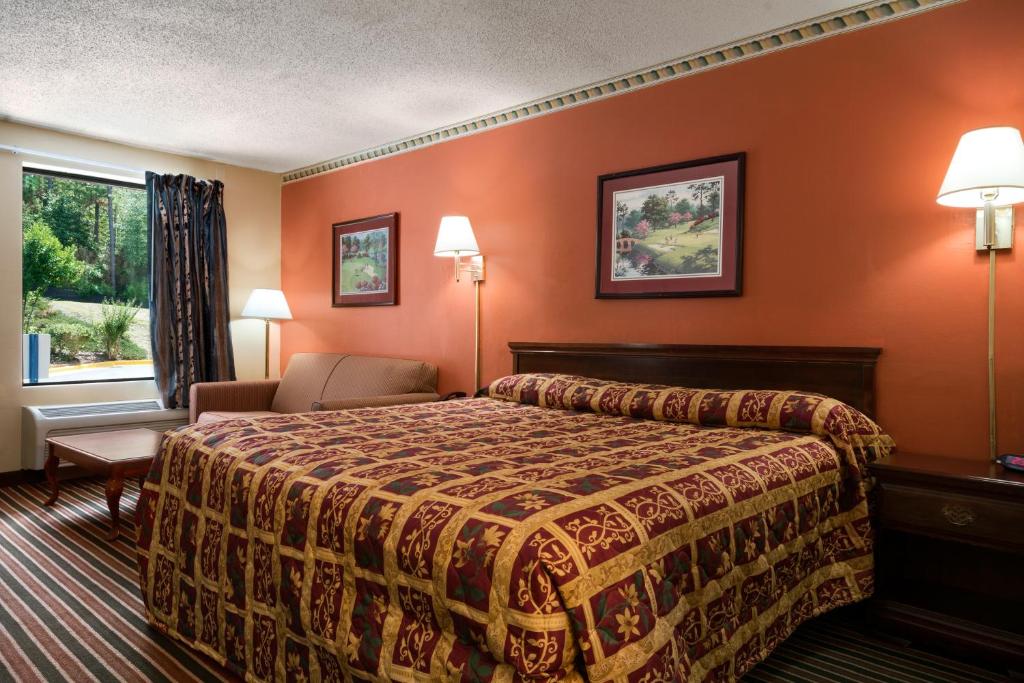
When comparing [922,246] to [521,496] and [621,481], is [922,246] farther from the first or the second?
[521,496]

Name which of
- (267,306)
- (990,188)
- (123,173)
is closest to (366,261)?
(267,306)

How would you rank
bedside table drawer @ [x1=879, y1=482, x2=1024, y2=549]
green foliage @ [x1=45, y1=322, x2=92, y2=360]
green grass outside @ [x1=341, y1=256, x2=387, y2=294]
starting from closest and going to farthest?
bedside table drawer @ [x1=879, y1=482, x2=1024, y2=549] < green foliage @ [x1=45, y1=322, x2=92, y2=360] < green grass outside @ [x1=341, y1=256, x2=387, y2=294]

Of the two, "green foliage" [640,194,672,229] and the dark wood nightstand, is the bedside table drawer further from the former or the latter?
"green foliage" [640,194,672,229]

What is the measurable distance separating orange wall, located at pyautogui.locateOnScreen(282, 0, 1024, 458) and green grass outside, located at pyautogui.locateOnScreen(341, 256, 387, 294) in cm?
102

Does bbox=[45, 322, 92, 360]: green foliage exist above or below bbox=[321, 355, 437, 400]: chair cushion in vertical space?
above

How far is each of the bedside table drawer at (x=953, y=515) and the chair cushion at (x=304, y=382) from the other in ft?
11.6

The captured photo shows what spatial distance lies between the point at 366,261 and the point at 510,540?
390cm

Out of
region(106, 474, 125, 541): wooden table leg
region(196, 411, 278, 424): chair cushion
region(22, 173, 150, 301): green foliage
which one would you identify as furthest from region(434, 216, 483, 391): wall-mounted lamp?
region(22, 173, 150, 301): green foliage

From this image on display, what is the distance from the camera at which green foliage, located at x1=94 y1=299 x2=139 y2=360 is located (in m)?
4.84

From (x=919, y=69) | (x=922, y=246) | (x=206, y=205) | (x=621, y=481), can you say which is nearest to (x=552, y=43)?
(x=919, y=69)

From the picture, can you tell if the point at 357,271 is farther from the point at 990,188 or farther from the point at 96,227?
the point at 990,188

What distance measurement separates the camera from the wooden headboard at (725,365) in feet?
8.61

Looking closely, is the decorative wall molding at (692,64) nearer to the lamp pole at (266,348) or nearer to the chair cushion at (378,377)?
the chair cushion at (378,377)

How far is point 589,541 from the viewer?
1240mm
